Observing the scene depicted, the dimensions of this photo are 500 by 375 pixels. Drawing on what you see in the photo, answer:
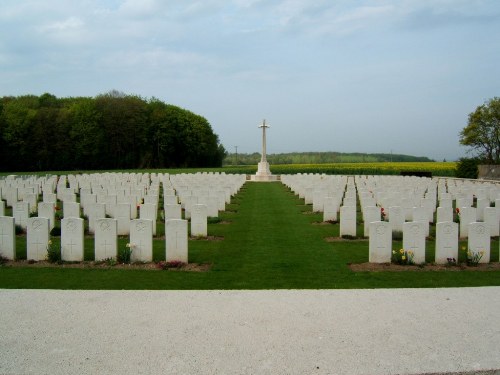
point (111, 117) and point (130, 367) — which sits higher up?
point (111, 117)

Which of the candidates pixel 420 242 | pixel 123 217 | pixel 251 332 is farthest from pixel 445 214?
pixel 251 332

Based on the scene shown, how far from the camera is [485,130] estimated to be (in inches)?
1608

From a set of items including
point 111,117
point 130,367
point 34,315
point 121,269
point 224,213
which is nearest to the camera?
point 130,367

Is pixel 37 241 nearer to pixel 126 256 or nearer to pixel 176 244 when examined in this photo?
pixel 126 256

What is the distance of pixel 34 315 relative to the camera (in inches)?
197

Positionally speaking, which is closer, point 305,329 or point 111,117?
point 305,329

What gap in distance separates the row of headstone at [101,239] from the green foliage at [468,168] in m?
32.1

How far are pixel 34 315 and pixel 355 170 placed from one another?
42.4 m

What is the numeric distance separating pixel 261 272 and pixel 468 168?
32862mm

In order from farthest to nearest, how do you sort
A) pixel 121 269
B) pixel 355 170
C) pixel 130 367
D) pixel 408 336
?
pixel 355 170, pixel 121 269, pixel 408 336, pixel 130 367

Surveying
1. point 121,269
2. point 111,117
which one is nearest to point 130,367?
point 121,269

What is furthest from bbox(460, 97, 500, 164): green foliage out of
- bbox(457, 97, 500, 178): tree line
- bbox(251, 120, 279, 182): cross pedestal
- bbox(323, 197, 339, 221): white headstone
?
bbox(323, 197, 339, 221): white headstone

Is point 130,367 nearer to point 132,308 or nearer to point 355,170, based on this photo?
point 132,308

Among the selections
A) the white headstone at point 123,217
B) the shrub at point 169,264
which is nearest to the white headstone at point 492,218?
the shrub at point 169,264
